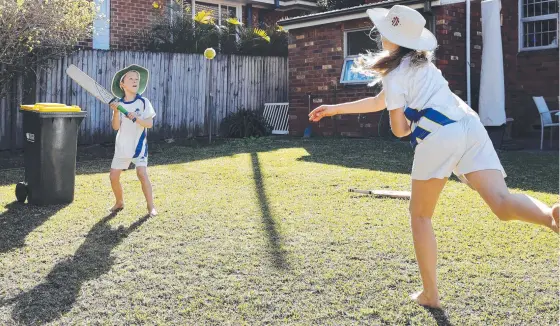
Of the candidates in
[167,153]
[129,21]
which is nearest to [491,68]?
[167,153]

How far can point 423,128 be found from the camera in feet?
9.84

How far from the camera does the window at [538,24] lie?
41.5 ft

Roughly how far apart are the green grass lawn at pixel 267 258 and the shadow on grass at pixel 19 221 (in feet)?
0.05

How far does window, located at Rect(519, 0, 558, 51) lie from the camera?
12.6 metres

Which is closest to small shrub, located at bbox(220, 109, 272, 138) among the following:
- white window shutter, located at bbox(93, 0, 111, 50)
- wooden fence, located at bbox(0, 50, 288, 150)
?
wooden fence, located at bbox(0, 50, 288, 150)

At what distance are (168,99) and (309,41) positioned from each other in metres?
3.70

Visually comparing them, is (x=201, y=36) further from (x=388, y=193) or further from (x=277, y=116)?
(x=388, y=193)

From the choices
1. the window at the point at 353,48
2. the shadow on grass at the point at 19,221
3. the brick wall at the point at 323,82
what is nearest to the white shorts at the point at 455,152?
the shadow on grass at the point at 19,221

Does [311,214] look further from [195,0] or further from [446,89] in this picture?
[195,0]

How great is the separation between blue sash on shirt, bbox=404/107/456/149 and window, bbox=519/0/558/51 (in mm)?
10978

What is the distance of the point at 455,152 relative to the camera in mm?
2955

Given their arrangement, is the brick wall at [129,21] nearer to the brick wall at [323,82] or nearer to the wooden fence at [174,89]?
the wooden fence at [174,89]

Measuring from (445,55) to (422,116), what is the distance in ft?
30.5

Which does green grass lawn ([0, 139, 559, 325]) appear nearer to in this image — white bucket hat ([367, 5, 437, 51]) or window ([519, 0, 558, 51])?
white bucket hat ([367, 5, 437, 51])
